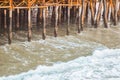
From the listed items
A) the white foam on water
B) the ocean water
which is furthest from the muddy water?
the white foam on water

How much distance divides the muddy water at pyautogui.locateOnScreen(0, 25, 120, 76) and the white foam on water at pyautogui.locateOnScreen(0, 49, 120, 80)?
0.69 meters

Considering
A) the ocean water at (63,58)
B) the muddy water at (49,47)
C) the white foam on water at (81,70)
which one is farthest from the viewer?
the muddy water at (49,47)

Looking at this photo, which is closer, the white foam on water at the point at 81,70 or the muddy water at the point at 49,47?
the white foam on water at the point at 81,70

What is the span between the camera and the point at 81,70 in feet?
37.8

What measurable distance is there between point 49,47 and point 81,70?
5047mm

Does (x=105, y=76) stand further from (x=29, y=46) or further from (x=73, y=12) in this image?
(x=73, y=12)

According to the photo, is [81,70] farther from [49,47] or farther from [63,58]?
[49,47]

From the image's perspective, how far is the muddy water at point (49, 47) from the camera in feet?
43.4

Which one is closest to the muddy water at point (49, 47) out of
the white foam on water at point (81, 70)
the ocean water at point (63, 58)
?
the ocean water at point (63, 58)

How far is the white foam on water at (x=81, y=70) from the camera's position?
1080cm

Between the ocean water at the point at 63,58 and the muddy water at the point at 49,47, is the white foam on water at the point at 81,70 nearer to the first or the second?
the ocean water at the point at 63,58

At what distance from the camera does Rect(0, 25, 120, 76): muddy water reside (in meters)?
13.2

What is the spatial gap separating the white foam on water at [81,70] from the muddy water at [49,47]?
0.69 m

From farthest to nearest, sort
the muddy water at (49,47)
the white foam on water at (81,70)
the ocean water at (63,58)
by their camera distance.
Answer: the muddy water at (49,47) < the ocean water at (63,58) < the white foam on water at (81,70)
